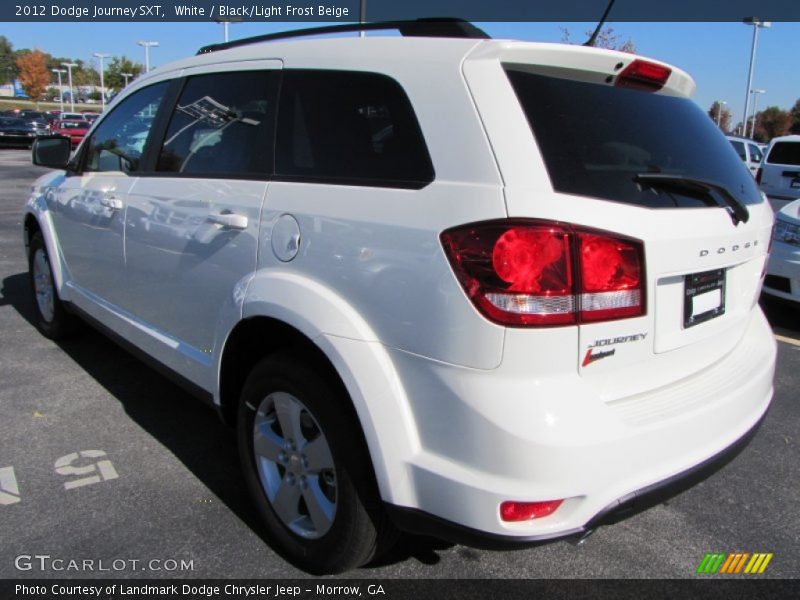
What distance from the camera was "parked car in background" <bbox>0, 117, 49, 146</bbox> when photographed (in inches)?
1239

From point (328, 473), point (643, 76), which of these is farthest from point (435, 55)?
point (328, 473)

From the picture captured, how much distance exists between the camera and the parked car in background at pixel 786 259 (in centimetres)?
567

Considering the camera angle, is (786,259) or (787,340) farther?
(786,259)

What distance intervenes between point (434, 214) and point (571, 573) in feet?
4.86

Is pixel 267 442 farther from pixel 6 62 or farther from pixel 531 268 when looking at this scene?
pixel 6 62

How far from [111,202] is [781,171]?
37.8ft

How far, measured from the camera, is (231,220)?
8.22 feet

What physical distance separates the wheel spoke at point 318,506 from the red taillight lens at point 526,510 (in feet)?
2.25

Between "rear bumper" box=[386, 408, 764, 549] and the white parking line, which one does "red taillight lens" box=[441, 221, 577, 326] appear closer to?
"rear bumper" box=[386, 408, 764, 549]

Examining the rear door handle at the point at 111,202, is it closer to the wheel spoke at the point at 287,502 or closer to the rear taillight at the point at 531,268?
the wheel spoke at the point at 287,502

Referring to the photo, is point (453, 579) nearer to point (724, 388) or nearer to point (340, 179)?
point (724, 388)

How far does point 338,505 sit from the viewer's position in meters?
2.15

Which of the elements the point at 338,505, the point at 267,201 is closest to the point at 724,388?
the point at 338,505

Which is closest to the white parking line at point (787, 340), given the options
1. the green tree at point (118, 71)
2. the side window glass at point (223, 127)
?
the side window glass at point (223, 127)
